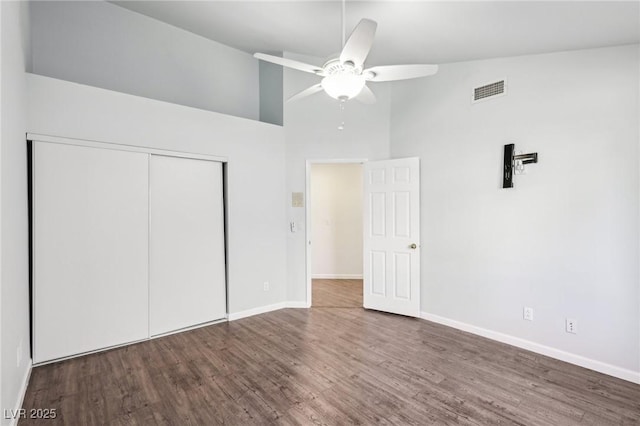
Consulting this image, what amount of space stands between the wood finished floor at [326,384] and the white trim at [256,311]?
501mm

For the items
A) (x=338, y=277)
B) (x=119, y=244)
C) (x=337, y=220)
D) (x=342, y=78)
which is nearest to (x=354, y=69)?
(x=342, y=78)

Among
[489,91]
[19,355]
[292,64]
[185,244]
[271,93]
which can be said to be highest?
[271,93]

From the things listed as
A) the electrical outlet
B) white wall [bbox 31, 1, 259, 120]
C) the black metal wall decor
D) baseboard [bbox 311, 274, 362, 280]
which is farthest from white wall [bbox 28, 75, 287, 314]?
the black metal wall decor

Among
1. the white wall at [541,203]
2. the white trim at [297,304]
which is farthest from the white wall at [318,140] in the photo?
the white wall at [541,203]

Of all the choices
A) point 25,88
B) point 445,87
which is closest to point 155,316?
point 25,88

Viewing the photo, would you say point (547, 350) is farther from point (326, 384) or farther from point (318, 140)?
point (318, 140)

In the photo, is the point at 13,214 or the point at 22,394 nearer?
the point at 13,214

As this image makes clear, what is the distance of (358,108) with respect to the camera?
14.6ft

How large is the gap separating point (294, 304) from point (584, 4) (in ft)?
13.9

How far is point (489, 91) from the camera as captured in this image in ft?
11.4

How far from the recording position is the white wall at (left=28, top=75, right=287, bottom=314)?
2859mm

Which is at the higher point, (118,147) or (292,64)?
(292,64)

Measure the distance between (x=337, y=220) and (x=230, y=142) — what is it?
3.20 m

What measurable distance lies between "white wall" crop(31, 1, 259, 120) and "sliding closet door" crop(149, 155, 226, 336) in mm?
1041
